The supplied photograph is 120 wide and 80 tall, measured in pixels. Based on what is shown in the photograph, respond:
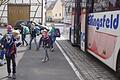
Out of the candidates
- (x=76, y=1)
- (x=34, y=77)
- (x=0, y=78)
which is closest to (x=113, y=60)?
(x=34, y=77)

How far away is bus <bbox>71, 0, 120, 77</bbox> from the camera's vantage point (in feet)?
32.2

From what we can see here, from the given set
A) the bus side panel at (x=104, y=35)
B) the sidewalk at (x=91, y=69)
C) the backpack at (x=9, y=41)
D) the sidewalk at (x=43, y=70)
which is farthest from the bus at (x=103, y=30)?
the backpack at (x=9, y=41)

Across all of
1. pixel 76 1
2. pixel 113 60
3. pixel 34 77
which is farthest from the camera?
pixel 76 1

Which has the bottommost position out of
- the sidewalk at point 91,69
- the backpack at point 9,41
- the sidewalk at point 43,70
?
the sidewalk at point 43,70

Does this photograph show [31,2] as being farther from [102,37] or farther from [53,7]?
[53,7]

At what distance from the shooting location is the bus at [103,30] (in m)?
9.82

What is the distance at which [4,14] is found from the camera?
4897 centimetres

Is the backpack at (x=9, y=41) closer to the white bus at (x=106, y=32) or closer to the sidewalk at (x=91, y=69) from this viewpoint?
the sidewalk at (x=91, y=69)

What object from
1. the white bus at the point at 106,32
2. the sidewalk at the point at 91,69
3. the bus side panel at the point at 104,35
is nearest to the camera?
the white bus at the point at 106,32

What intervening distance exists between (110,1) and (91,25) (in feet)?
11.0

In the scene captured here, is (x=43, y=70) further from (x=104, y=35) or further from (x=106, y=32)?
(x=106, y=32)

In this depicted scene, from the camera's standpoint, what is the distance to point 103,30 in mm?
11445

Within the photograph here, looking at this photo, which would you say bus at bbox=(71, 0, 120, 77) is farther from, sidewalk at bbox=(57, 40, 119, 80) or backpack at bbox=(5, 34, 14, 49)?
backpack at bbox=(5, 34, 14, 49)

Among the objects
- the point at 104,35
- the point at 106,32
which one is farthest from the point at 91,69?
the point at 106,32
